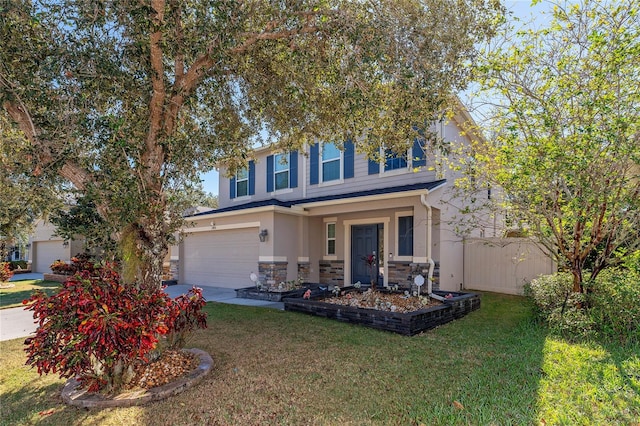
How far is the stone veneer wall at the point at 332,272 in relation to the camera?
1227 centimetres

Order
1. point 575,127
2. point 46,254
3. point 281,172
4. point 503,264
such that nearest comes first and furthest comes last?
1. point 575,127
2. point 503,264
3. point 281,172
4. point 46,254

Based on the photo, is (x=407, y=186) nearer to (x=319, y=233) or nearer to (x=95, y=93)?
(x=319, y=233)

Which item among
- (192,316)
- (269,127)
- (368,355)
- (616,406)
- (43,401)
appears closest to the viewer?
(616,406)

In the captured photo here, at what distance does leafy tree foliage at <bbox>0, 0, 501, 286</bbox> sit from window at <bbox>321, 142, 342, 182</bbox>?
5.97 metres

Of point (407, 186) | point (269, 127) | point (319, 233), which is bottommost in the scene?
point (319, 233)

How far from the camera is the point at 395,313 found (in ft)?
21.7

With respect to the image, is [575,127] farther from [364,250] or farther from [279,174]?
[279,174]

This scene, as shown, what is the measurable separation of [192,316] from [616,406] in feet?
16.7

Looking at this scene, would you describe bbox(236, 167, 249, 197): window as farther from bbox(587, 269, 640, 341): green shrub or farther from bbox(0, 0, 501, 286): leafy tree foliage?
bbox(587, 269, 640, 341): green shrub

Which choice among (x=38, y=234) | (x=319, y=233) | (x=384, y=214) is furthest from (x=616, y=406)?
(x=38, y=234)

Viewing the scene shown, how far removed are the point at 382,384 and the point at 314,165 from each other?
9.74 meters

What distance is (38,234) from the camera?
23.0 m

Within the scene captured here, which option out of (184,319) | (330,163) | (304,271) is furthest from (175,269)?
(184,319)

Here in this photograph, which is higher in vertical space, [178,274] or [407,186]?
[407,186]
